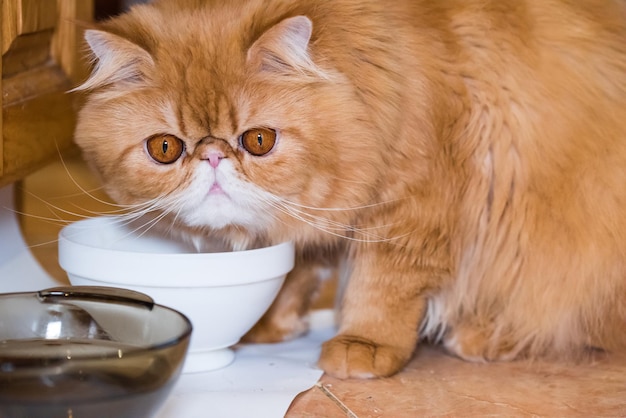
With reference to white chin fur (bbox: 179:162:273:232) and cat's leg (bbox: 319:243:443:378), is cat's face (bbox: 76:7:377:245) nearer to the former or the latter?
white chin fur (bbox: 179:162:273:232)

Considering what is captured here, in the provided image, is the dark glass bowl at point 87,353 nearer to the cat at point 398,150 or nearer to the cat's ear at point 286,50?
the cat at point 398,150

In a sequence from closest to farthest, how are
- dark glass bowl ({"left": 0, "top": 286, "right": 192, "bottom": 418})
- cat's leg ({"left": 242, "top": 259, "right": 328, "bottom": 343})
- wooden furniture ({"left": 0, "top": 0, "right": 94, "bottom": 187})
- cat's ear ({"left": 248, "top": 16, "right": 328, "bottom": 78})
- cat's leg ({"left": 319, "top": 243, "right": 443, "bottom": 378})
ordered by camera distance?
dark glass bowl ({"left": 0, "top": 286, "right": 192, "bottom": 418})
cat's ear ({"left": 248, "top": 16, "right": 328, "bottom": 78})
wooden furniture ({"left": 0, "top": 0, "right": 94, "bottom": 187})
cat's leg ({"left": 319, "top": 243, "right": 443, "bottom": 378})
cat's leg ({"left": 242, "top": 259, "right": 328, "bottom": 343})

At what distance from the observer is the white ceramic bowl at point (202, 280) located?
4.82 ft

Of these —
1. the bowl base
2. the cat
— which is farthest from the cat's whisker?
the bowl base

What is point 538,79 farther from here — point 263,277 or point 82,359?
point 82,359

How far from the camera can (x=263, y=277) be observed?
5.01 ft

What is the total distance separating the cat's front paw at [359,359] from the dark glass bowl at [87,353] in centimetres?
48

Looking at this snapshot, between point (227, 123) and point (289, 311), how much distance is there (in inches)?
21.2

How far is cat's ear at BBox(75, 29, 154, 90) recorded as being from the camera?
4.69ft

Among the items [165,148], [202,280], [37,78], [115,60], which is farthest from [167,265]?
[37,78]

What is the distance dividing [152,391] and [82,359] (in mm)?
93

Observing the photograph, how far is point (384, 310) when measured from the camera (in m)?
1.66

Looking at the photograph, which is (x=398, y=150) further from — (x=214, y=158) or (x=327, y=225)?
(x=214, y=158)

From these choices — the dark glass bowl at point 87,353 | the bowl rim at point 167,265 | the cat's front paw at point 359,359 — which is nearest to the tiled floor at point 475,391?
the cat's front paw at point 359,359
